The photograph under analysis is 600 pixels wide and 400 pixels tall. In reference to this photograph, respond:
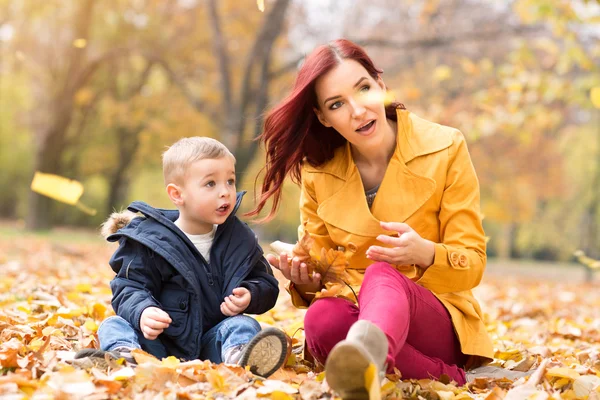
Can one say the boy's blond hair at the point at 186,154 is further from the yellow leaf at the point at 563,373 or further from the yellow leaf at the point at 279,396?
the yellow leaf at the point at 563,373

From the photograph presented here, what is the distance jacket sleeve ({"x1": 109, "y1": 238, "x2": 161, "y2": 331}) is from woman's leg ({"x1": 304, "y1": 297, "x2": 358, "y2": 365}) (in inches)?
24.0

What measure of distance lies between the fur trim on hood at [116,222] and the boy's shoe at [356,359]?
4.28 feet

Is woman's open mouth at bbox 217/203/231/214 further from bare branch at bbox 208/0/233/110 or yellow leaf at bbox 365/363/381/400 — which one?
bare branch at bbox 208/0/233/110

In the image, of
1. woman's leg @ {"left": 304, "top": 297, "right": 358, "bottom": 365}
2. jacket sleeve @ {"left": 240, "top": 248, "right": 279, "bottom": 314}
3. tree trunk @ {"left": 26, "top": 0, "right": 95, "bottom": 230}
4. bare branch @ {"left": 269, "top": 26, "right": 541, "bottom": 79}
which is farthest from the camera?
tree trunk @ {"left": 26, "top": 0, "right": 95, "bottom": 230}

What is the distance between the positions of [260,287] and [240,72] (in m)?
14.1

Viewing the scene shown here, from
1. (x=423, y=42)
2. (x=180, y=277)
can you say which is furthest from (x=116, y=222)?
(x=423, y=42)

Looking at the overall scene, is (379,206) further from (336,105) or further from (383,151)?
(336,105)

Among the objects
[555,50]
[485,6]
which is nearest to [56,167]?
[485,6]

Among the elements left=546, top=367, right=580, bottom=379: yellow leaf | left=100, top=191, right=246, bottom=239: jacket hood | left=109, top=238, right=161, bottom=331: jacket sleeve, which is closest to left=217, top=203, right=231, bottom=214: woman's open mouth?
left=100, top=191, right=246, bottom=239: jacket hood

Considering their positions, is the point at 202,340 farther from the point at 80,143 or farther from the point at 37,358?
the point at 80,143

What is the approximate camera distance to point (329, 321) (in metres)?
2.45

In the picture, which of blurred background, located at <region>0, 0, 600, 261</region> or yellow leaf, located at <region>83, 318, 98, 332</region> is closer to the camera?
yellow leaf, located at <region>83, 318, 98, 332</region>

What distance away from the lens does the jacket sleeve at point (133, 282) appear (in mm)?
2537

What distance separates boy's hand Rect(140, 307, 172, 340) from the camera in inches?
95.2
